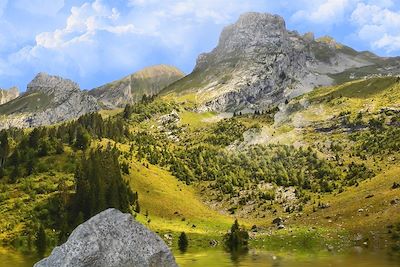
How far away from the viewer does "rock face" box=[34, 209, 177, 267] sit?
22984 millimetres

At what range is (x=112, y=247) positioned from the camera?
2334 centimetres

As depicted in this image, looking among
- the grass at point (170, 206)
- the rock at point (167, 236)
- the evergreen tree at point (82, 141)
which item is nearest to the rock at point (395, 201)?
the grass at point (170, 206)

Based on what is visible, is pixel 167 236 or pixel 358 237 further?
pixel 167 236

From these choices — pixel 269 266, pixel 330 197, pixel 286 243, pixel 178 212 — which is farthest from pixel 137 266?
pixel 330 197

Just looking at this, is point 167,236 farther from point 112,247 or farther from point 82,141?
point 112,247

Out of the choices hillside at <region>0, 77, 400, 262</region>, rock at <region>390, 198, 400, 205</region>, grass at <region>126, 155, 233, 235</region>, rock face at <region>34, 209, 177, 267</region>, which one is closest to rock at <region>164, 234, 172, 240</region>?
hillside at <region>0, 77, 400, 262</region>

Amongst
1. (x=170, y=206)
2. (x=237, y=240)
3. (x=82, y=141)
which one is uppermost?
(x=82, y=141)

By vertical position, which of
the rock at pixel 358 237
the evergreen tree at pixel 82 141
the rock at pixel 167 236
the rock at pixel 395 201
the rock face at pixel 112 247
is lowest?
the rock at pixel 358 237

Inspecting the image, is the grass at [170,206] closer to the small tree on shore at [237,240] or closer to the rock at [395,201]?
the small tree on shore at [237,240]

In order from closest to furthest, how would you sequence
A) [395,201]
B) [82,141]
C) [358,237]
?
[358,237] → [395,201] → [82,141]

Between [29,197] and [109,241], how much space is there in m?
102

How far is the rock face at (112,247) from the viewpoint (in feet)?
75.4

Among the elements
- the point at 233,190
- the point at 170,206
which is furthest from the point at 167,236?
the point at 233,190

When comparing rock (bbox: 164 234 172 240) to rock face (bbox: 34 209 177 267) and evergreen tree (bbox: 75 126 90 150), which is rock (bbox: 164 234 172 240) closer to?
evergreen tree (bbox: 75 126 90 150)
